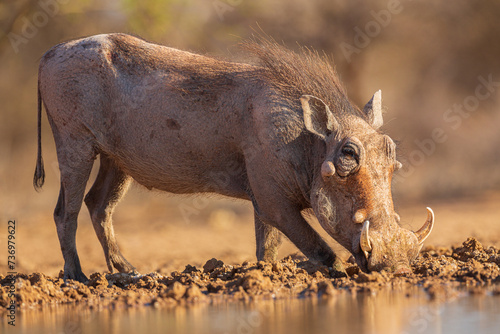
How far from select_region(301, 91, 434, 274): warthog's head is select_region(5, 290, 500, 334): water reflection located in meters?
0.53

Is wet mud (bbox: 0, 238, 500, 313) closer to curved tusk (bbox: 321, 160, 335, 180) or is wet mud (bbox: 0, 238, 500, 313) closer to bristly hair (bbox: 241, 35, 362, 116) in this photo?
curved tusk (bbox: 321, 160, 335, 180)

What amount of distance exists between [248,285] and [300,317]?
1.09 metres

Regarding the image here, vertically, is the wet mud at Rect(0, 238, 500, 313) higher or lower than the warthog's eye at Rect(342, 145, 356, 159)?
lower

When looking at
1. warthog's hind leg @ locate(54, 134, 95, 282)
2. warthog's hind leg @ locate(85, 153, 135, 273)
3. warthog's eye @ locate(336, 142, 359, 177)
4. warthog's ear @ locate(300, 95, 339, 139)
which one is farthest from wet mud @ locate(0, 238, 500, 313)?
warthog's ear @ locate(300, 95, 339, 139)

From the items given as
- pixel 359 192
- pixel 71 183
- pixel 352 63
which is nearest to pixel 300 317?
pixel 359 192

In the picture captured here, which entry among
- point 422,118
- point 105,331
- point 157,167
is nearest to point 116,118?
point 157,167

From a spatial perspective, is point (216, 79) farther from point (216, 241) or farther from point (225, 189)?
point (216, 241)

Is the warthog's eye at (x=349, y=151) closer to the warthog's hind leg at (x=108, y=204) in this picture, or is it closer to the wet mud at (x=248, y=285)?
the wet mud at (x=248, y=285)

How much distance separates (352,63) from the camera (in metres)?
18.2

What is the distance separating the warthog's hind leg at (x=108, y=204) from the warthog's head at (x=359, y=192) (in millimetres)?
2237

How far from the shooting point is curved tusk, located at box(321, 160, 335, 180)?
20.9ft

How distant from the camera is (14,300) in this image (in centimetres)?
608

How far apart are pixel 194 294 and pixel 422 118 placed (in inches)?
491

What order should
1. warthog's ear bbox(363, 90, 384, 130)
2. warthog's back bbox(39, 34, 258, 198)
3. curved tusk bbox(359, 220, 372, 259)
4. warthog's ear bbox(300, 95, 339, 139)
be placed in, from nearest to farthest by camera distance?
1. curved tusk bbox(359, 220, 372, 259)
2. warthog's ear bbox(300, 95, 339, 139)
3. warthog's ear bbox(363, 90, 384, 130)
4. warthog's back bbox(39, 34, 258, 198)
